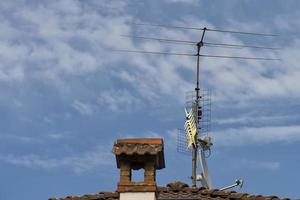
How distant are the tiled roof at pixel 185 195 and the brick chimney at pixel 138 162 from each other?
1.13 metres

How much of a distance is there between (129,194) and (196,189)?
2.04m

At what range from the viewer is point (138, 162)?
13672 millimetres

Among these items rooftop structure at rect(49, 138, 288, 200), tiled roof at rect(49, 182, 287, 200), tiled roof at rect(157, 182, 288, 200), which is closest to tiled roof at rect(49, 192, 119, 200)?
tiled roof at rect(49, 182, 287, 200)

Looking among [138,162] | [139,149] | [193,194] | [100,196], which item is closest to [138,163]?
[138,162]

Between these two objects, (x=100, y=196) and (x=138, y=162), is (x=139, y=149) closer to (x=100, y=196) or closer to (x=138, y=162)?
(x=138, y=162)

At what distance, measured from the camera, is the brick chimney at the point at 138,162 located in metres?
13.3

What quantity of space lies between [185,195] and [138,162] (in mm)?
1628

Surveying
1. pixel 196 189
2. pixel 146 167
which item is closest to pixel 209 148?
pixel 196 189

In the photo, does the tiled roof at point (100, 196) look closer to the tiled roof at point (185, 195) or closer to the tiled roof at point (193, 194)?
the tiled roof at point (185, 195)

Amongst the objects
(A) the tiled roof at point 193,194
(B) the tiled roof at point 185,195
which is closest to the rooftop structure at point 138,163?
(B) the tiled roof at point 185,195

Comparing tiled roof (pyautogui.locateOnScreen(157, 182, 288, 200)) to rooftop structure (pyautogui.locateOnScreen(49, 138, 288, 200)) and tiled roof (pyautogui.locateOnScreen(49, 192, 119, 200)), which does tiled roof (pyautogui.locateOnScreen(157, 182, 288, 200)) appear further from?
tiled roof (pyautogui.locateOnScreen(49, 192, 119, 200))

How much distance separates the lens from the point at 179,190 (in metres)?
14.8

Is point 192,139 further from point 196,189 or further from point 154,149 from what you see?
point 154,149

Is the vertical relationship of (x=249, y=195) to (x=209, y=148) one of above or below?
below
